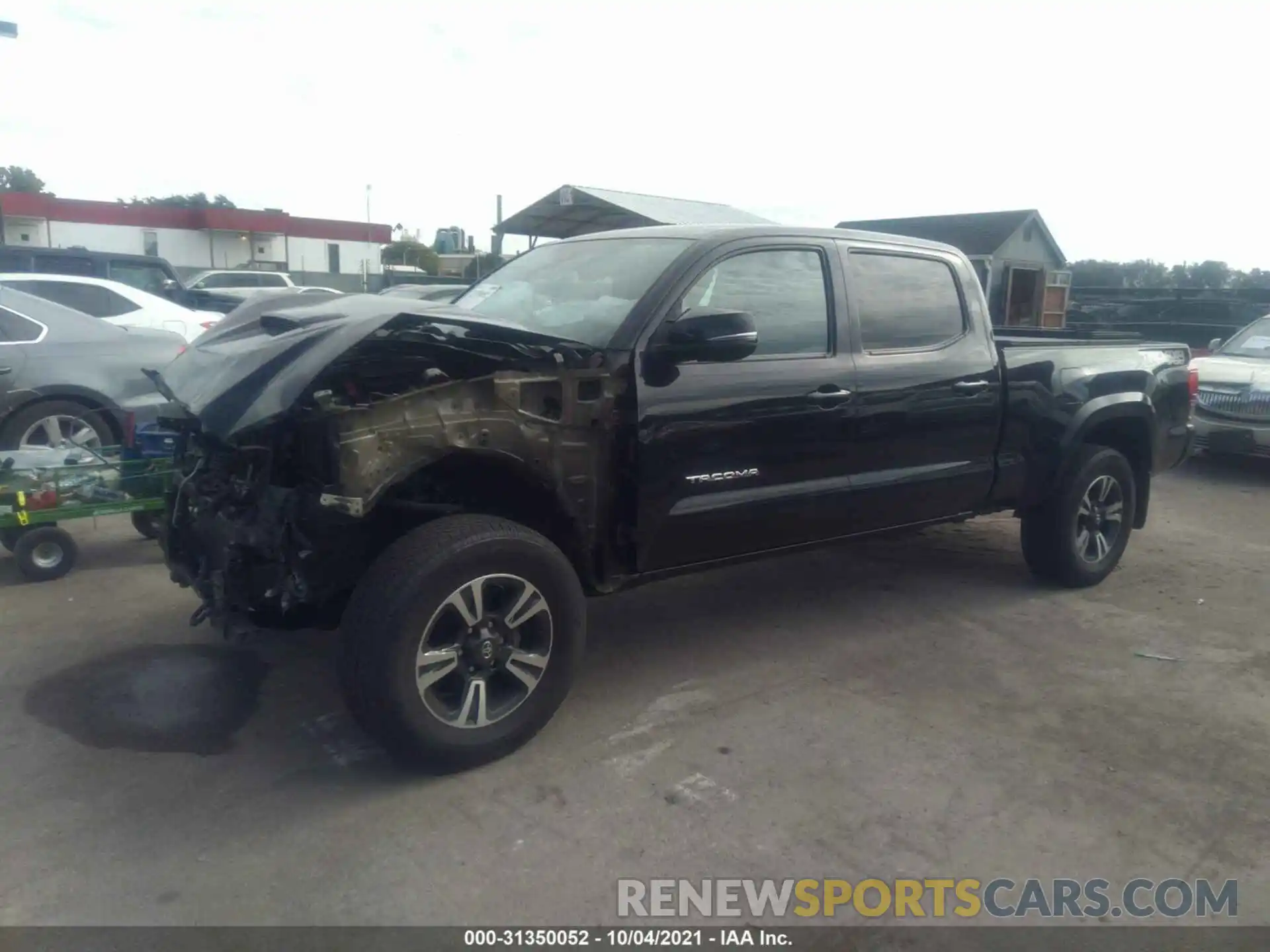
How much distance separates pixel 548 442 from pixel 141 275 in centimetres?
1226

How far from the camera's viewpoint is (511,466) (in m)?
3.62

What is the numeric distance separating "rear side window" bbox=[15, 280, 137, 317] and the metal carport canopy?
8449 mm

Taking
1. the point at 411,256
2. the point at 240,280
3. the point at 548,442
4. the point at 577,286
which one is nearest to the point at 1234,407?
the point at 577,286

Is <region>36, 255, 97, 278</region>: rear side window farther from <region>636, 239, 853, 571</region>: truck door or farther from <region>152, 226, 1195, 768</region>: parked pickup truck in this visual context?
<region>636, 239, 853, 571</region>: truck door

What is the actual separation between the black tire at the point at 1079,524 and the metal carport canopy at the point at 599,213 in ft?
36.1

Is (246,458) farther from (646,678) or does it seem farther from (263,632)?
(646,678)

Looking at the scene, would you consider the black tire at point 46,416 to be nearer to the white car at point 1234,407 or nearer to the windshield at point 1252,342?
the white car at point 1234,407

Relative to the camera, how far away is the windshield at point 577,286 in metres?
4.04

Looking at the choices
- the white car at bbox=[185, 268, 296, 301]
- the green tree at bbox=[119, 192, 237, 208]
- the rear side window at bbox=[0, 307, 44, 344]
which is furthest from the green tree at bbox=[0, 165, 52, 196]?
the rear side window at bbox=[0, 307, 44, 344]

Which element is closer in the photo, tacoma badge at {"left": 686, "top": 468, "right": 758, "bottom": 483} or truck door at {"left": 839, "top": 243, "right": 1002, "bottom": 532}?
tacoma badge at {"left": 686, "top": 468, "right": 758, "bottom": 483}

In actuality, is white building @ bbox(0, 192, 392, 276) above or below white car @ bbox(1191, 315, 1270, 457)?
above

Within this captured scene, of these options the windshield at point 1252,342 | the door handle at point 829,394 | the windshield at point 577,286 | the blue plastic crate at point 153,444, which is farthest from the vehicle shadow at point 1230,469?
the blue plastic crate at point 153,444

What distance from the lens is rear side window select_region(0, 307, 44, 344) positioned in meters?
6.64

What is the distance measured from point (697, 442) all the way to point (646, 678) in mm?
1125
